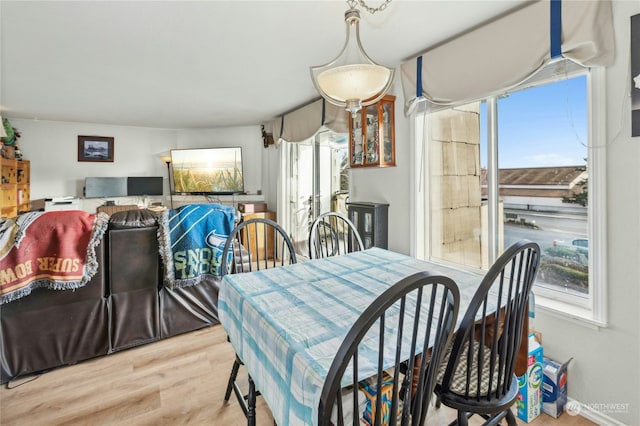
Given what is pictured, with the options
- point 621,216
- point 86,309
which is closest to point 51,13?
point 86,309

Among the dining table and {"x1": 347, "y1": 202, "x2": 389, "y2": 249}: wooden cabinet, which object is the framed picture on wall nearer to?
{"x1": 347, "y1": 202, "x2": 389, "y2": 249}: wooden cabinet

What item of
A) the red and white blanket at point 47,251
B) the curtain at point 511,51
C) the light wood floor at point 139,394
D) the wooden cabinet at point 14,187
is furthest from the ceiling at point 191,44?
the light wood floor at point 139,394

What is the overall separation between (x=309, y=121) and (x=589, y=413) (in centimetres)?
358

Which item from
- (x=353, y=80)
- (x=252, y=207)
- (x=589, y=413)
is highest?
(x=353, y=80)

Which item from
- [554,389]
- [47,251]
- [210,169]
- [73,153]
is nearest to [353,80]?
[554,389]

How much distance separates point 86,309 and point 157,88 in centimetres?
236

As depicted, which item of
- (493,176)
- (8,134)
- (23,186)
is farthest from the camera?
(23,186)

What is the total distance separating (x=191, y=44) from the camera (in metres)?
2.36

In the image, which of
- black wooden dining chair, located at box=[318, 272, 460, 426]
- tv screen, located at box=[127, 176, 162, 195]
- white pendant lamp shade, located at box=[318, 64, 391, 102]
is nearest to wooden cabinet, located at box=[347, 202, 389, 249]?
white pendant lamp shade, located at box=[318, 64, 391, 102]

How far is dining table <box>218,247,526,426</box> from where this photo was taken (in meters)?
0.87

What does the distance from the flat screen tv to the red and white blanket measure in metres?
3.41

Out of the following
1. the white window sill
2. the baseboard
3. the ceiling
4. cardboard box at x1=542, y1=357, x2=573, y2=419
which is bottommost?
the baseboard

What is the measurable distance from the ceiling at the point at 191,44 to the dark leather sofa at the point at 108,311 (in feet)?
4.24

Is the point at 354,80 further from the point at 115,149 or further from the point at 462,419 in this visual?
the point at 115,149
